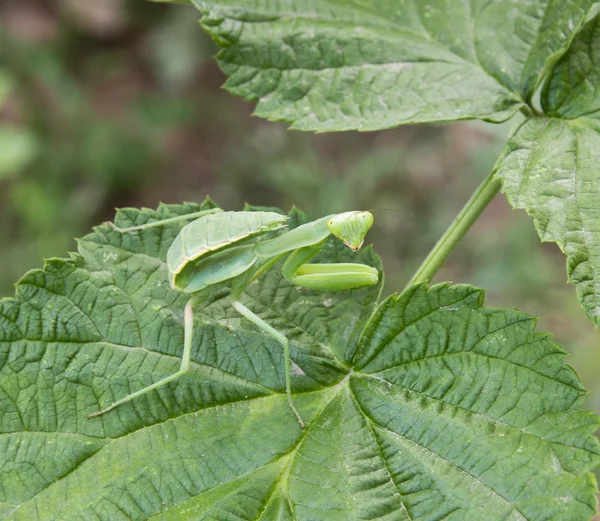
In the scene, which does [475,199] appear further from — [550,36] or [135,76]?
[135,76]

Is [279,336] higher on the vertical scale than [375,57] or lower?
lower

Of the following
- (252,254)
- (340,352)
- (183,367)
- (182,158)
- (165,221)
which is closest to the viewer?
(183,367)

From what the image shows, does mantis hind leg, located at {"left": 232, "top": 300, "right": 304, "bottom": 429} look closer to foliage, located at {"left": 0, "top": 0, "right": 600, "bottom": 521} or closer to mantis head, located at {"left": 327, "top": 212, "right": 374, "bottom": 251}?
foliage, located at {"left": 0, "top": 0, "right": 600, "bottom": 521}

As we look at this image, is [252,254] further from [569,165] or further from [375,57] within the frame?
[569,165]

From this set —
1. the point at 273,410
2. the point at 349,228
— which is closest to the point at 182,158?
the point at 349,228

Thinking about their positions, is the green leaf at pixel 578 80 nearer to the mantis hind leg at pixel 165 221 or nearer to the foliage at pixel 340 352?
the foliage at pixel 340 352

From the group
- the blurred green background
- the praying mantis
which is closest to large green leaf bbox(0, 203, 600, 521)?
the praying mantis

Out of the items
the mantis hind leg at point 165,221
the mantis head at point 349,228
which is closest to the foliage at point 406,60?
the mantis head at point 349,228
